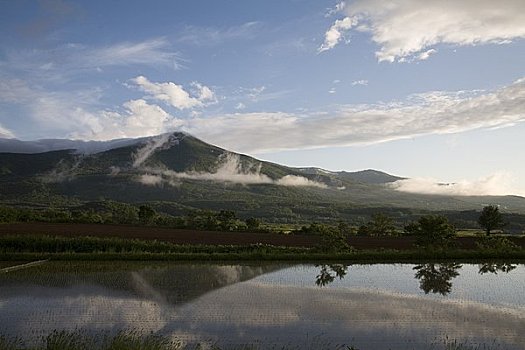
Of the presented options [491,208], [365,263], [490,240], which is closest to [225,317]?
[365,263]

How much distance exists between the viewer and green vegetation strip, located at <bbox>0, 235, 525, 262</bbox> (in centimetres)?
3447

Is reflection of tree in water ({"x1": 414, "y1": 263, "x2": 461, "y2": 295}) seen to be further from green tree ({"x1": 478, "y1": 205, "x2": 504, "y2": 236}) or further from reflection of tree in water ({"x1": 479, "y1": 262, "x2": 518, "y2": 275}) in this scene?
green tree ({"x1": 478, "y1": 205, "x2": 504, "y2": 236})

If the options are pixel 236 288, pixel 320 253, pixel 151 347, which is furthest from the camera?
pixel 320 253

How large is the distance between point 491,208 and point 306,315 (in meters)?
51.8

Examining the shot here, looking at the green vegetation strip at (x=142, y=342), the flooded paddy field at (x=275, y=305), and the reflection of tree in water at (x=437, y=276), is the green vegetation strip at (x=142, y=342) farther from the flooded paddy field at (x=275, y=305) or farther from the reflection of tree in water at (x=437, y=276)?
the reflection of tree in water at (x=437, y=276)

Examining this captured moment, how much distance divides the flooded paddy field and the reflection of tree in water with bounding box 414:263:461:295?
0.09m

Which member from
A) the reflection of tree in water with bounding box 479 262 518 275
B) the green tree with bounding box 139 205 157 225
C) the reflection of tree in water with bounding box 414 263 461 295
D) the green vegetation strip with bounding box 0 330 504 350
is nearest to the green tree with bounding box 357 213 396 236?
the reflection of tree in water with bounding box 479 262 518 275

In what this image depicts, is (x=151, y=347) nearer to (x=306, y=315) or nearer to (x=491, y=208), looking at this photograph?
(x=306, y=315)

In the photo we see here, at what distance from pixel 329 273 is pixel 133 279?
1155cm

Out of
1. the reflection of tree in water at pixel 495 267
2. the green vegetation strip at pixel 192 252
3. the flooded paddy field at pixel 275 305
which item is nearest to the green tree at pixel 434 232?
the green vegetation strip at pixel 192 252

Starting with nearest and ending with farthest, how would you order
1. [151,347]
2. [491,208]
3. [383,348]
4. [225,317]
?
[151,347] → [383,348] → [225,317] → [491,208]

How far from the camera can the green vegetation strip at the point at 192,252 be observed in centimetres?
3447

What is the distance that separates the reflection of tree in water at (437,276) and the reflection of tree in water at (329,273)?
450 centimetres

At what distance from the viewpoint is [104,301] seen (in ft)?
63.5
